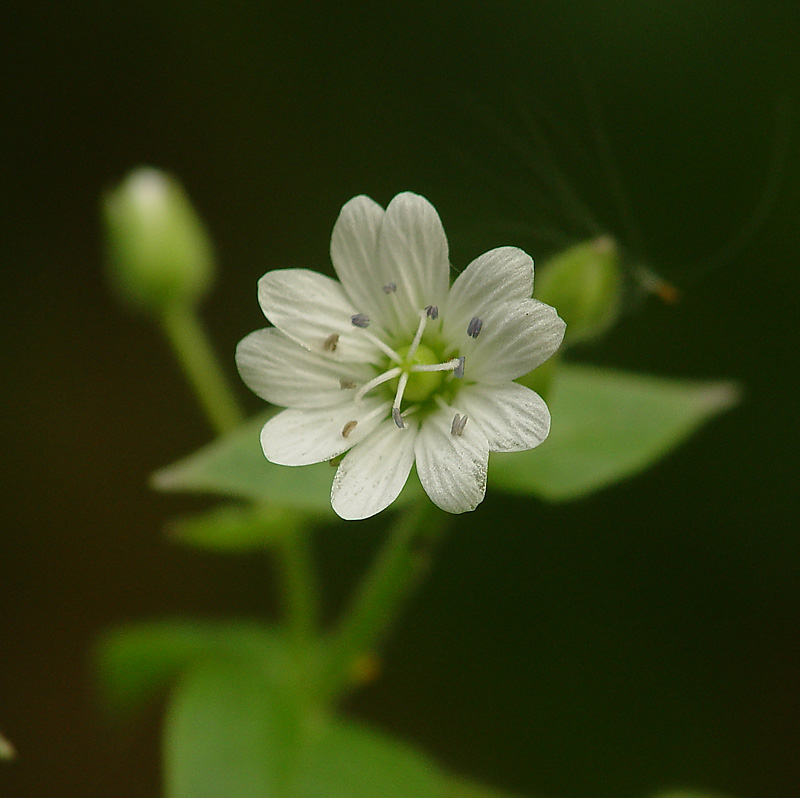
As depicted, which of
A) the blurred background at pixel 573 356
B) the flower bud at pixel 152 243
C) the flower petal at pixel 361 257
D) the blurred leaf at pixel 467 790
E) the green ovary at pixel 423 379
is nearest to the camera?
the flower petal at pixel 361 257

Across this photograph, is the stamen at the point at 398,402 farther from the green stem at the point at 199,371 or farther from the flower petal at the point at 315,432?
the green stem at the point at 199,371

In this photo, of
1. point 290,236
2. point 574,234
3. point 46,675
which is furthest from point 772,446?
point 46,675

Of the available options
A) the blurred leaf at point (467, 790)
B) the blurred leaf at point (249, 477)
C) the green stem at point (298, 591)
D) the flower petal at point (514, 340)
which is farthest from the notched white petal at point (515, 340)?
the blurred leaf at point (467, 790)

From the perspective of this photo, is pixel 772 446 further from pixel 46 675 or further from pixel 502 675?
pixel 46 675

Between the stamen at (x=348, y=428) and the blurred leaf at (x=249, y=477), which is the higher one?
the stamen at (x=348, y=428)

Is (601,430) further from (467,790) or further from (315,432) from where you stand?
(467,790)

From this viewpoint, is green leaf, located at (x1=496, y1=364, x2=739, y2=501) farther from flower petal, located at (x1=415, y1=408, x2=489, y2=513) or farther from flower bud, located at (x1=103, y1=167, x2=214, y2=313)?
flower bud, located at (x1=103, y1=167, x2=214, y2=313)
